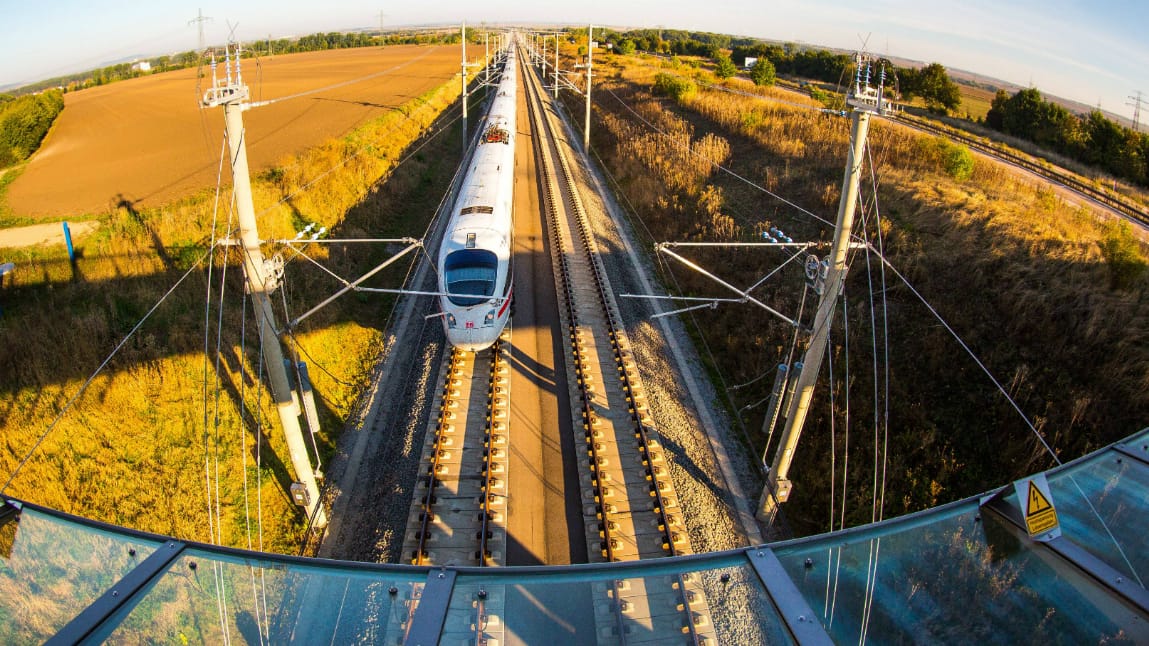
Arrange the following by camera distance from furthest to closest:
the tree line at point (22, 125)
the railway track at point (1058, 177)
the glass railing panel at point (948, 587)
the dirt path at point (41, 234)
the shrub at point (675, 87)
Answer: the shrub at point (675, 87) → the tree line at point (22, 125) → the railway track at point (1058, 177) → the dirt path at point (41, 234) → the glass railing panel at point (948, 587)

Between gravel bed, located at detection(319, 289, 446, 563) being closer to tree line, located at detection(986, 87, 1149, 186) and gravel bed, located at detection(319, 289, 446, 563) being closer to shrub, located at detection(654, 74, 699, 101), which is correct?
tree line, located at detection(986, 87, 1149, 186)

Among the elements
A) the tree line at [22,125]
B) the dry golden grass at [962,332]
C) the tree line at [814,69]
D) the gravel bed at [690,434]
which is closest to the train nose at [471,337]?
the gravel bed at [690,434]

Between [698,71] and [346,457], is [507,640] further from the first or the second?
[698,71]

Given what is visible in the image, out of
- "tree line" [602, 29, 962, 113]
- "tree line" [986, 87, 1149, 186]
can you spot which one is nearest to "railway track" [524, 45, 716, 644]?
"tree line" [602, 29, 962, 113]

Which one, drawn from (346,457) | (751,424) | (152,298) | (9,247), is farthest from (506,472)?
(9,247)

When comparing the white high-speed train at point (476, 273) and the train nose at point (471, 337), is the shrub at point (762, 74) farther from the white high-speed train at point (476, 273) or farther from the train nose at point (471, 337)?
the train nose at point (471, 337)

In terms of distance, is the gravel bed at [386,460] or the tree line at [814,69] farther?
the tree line at [814,69]
